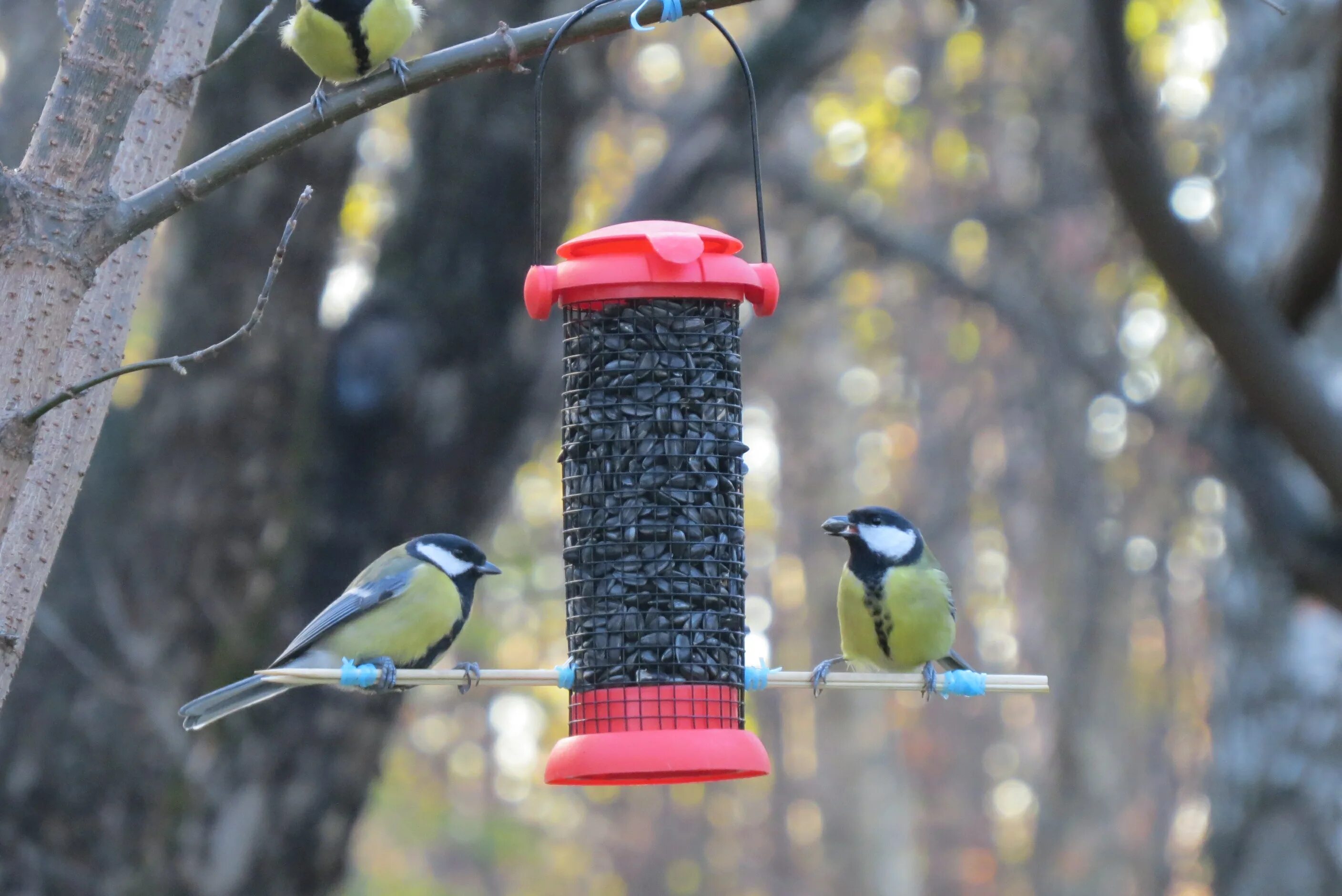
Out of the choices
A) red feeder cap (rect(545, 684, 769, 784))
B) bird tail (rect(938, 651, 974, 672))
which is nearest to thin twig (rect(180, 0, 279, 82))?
red feeder cap (rect(545, 684, 769, 784))

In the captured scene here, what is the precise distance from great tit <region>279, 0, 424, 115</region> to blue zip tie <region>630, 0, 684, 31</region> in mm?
1227

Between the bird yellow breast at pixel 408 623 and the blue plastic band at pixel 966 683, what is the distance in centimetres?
181

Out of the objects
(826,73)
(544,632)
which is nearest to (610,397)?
(826,73)

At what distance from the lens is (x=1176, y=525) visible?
17.8m

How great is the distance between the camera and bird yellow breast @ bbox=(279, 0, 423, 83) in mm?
4527

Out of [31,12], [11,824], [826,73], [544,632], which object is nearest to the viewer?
[11,824]

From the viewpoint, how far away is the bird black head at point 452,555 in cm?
533

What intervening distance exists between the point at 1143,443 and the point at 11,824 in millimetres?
12898

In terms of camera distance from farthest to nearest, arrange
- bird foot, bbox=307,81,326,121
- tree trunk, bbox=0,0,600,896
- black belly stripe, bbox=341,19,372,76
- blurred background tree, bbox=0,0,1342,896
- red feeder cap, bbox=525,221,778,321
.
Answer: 1. tree trunk, bbox=0,0,600,896
2. blurred background tree, bbox=0,0,1342,896
3. black belly stripe, bbox=341,19,372,76
4. red feeder cap, bbox=525,221,778,321
5. bird foot, bbox=307,81,326,121

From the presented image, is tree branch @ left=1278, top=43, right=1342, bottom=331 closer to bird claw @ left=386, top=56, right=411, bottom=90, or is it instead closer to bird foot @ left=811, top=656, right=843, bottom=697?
bird foot @ left=811, top=656, right=843, bottom=697

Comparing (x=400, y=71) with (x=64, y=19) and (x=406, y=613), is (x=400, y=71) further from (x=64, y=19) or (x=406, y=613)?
(x=406, y=613)

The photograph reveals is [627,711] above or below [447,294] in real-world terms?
below

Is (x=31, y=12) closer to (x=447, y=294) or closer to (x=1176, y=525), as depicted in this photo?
(x=447, y=294)

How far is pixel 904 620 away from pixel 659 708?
1341mm
